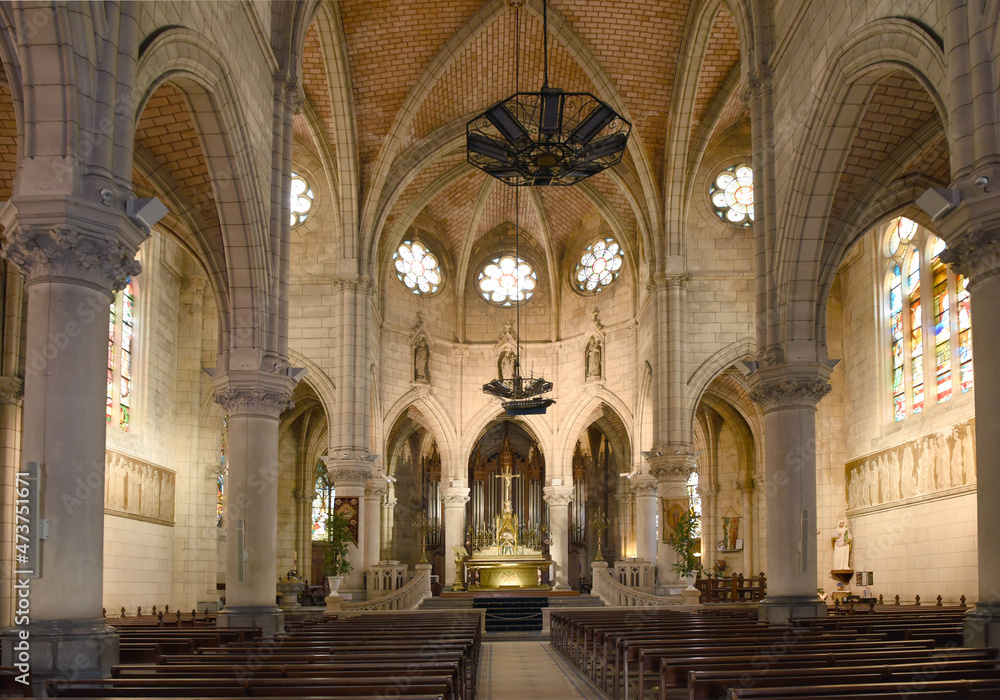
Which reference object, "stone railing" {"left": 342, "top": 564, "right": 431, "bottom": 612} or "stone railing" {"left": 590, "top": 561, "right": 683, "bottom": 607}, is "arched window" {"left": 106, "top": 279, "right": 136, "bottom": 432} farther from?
"stone railing" {"left": 590, "top": 561, "right": 683, "bottom": 607}

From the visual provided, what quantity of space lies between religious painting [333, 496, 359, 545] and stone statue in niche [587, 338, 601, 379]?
10.7 metres

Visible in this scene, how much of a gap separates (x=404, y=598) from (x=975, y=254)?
794 inches

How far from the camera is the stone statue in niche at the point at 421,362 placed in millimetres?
34156

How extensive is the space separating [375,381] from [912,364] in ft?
51.1

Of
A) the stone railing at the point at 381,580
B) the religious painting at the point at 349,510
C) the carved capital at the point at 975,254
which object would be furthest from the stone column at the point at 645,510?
the carved capital at the point at 975,254

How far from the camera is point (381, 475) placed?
31.5 metres

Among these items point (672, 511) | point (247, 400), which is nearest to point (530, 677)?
point (247, 400)

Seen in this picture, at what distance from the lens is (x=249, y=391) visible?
51.3 feet

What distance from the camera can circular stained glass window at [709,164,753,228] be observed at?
28344 mm

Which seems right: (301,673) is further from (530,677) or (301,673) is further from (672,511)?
(672,511)

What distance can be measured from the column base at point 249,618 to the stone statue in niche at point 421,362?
749 inches

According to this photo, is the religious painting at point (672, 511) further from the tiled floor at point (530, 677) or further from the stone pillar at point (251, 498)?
the stone pillar at point (251, 498)

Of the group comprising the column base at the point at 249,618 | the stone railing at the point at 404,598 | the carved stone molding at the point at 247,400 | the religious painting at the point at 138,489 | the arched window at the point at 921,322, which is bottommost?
the stone railing at the point at 404,598

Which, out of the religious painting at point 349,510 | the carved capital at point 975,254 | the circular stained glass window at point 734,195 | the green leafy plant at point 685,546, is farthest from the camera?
the circular stained glass window at point 734,195
